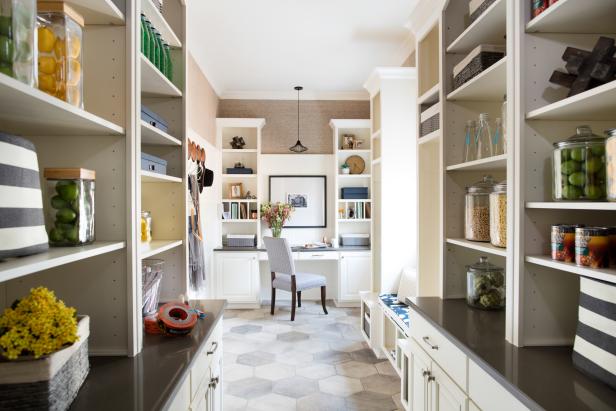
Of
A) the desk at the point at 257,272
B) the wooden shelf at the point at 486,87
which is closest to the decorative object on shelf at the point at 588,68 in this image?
the wooden shelf at the point at 486,87

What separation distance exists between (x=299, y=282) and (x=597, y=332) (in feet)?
12.0

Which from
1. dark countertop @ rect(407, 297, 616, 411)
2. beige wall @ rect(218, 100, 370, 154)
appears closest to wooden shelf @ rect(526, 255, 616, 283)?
dark countertop @ rect(407, 297, 616, 411)

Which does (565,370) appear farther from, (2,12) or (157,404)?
(2,12)

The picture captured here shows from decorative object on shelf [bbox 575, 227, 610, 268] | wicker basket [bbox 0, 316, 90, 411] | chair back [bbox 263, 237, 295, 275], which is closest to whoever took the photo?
wicker basket [bbox 0, 316, 90, 411]

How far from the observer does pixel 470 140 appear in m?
2.03

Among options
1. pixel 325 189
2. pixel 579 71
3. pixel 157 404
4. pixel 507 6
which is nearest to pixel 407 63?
pixel 325 189

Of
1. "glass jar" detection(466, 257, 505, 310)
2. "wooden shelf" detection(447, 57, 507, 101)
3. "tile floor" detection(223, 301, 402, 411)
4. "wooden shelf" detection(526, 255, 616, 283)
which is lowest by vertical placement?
"tile floor" detection(223, 301, 402, 411)

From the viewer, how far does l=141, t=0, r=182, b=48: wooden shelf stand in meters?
1.62

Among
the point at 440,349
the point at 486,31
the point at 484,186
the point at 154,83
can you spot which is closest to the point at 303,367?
the point at 440,349

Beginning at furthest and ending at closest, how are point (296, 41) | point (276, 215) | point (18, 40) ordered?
point (276, 215)
point (296, 41)
point (18, 40)

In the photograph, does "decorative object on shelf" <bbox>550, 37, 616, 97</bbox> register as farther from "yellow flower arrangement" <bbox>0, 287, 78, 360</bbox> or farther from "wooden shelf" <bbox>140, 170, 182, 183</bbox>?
"yellow flower arrangement" <bbox>0, 287, 78, 360</bbox>

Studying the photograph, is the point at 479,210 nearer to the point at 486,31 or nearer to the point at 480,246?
the point at 480,246

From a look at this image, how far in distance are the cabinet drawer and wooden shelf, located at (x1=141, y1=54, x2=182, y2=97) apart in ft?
5.39

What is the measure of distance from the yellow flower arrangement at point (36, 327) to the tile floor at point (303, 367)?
2.00 metres
